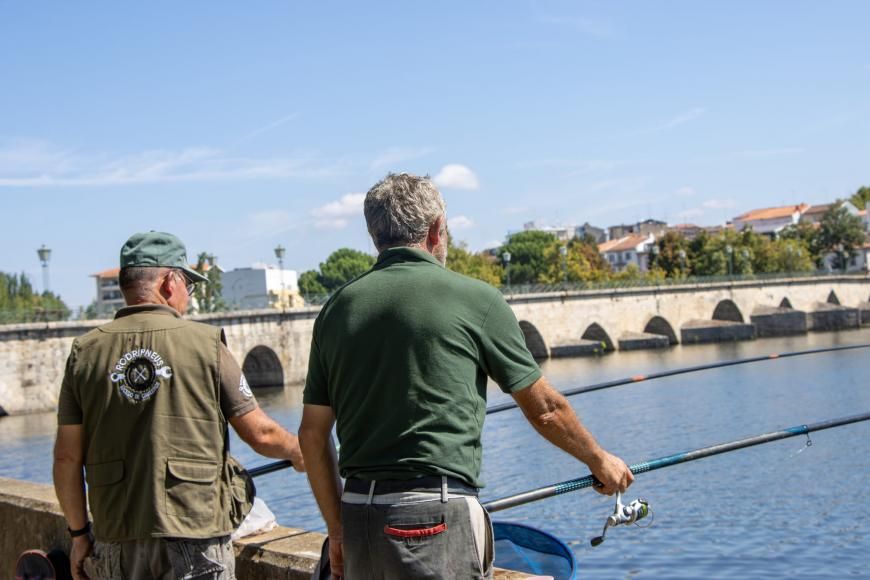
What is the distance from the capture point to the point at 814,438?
1756 cm

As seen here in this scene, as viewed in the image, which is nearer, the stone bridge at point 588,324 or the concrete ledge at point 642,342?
the stone bridge at point 588,324

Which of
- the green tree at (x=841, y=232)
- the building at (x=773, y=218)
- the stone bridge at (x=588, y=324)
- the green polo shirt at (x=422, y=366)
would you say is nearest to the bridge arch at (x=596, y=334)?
the stone bridge at (x=588, y=324)

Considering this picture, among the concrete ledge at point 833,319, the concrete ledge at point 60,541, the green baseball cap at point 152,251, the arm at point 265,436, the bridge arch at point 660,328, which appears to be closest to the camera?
the arm at point 265,436

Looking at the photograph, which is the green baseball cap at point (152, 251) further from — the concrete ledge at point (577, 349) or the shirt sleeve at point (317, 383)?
the concrete ledge at point (577, 349)

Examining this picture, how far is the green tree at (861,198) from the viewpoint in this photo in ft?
385

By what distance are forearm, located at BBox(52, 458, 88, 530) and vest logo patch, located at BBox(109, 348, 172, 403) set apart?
35cm

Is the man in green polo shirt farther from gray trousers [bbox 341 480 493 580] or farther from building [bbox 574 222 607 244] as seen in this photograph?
building [bbox 574 222 607 244]

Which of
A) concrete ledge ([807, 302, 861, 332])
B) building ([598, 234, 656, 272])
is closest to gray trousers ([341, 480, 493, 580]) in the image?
concrete ledge ([807, 302, 861, 332])

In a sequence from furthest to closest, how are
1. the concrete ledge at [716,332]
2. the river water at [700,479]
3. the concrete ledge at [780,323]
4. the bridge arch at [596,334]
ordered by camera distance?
1. the concrete ledge at [780,323]
2. the concrete ledge at [716,332]
3. the bridge arch at [596,334]
4. the river water at [700,479]

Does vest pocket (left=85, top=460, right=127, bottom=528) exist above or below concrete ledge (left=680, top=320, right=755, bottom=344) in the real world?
above

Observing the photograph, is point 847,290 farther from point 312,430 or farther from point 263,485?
point 312,430

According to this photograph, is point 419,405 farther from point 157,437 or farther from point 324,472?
point 157,437

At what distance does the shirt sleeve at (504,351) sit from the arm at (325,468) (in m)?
0.50

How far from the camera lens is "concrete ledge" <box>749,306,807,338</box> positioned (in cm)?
5681
